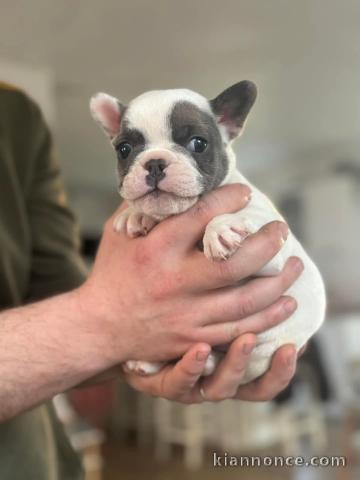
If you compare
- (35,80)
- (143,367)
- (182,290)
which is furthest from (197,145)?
(35,80)

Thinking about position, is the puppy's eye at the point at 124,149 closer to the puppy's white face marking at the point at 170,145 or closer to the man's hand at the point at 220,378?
the puppy's white face marking at the point at 170,145

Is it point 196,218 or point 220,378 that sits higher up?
point 196,218

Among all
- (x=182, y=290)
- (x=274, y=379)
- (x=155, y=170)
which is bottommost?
(x=274, y=379)

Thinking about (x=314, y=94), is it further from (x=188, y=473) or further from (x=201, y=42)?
(x=188, y=473)

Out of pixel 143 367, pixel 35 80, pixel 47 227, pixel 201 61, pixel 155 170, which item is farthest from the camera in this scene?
pixel 35 80

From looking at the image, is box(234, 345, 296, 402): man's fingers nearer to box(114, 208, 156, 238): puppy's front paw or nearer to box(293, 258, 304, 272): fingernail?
box(293, 258, 304, 272): fingernail

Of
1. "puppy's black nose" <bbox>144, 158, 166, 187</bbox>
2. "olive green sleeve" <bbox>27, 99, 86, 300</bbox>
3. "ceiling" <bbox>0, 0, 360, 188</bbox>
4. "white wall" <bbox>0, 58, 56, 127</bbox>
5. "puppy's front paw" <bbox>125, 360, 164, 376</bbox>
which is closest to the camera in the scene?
"puppy's black nose" <bbox>144, 158, 166, 187</bbox>

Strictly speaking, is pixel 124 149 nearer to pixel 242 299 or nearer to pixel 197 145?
pixel 197 145

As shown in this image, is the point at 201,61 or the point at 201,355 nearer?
the point at 201,355

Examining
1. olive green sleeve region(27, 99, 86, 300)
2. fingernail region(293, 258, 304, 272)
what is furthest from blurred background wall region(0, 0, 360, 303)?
fingernail region(293, 258, 304, 272)
